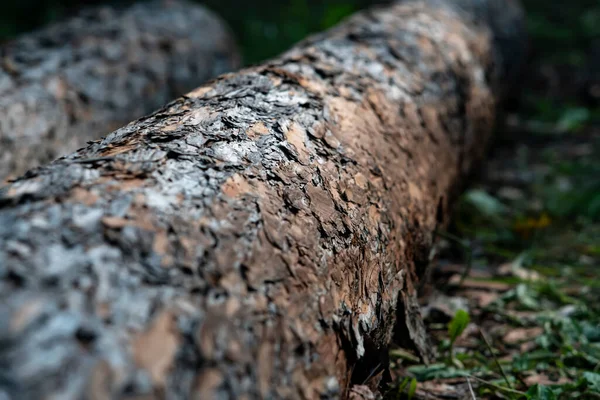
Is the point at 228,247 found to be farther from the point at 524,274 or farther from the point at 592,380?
the point at 524,274

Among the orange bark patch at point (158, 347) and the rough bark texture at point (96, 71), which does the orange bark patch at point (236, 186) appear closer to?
the orange bark patch at point (158, 347)

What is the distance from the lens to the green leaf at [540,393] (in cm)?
122

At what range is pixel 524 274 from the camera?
1927 mm

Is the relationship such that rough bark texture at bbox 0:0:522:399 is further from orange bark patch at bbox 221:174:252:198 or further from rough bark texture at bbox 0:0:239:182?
rough bark texture at bbox 0:0:239:182

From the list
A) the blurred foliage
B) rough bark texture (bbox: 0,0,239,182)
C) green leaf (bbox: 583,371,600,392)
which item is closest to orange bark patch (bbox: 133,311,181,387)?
green leaf (bbox: 583,371,600,392)

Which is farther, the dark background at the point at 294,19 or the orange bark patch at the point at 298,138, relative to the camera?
the dark background at the point at 294,19

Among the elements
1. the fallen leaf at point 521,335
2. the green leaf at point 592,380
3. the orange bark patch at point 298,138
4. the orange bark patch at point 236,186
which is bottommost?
the fallen leaf at point 521,335

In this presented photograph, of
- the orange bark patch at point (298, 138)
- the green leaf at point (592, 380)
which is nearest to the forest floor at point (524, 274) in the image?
the green leaf at point (592, 380)

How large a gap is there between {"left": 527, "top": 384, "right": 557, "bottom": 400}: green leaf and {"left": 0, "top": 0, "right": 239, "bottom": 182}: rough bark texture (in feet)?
5.62

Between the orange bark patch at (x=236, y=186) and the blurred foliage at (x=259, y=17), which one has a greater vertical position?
the orange bark patch at (x=236, y=186)

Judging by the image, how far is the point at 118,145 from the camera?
1028mm

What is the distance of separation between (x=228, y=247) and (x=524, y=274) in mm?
1401

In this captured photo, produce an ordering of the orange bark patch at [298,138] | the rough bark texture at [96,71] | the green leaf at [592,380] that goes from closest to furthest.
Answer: the orange bark patch at [298,138] → the green leaf at [592,380] → the rough bark texture at [96,71]

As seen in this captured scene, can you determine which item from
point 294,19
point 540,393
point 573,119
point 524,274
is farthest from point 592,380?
point 294,19
